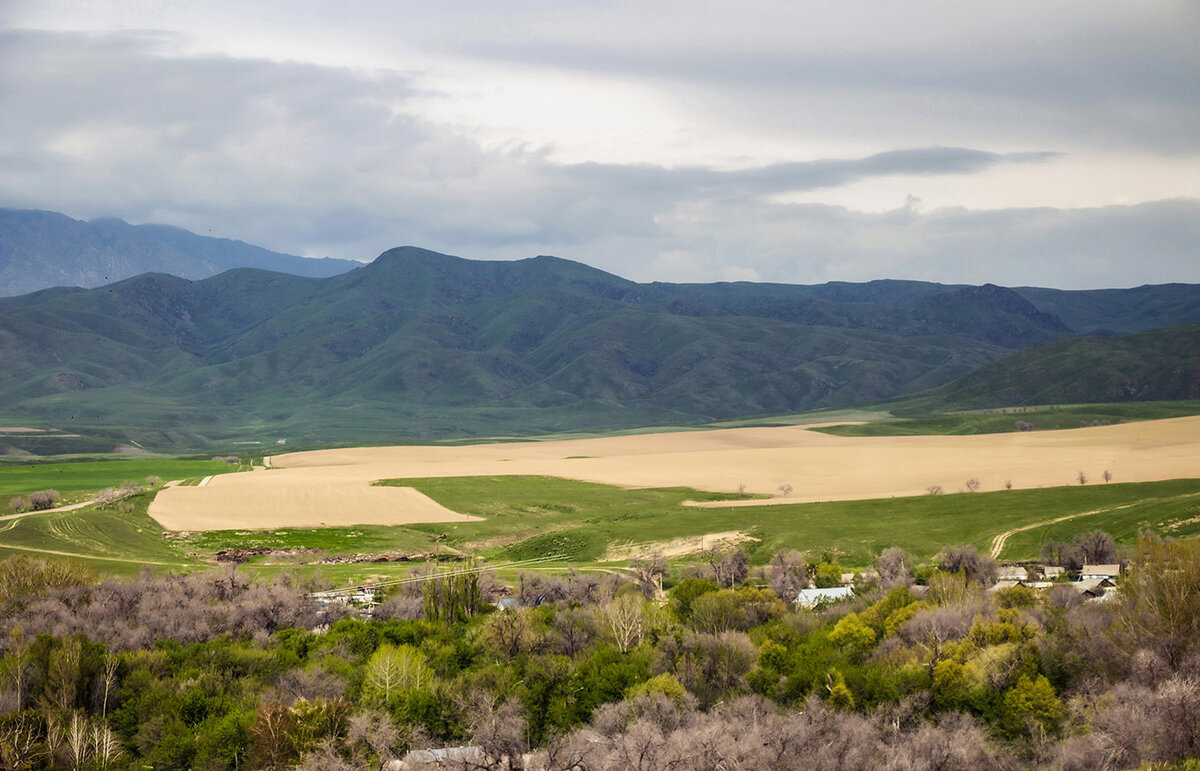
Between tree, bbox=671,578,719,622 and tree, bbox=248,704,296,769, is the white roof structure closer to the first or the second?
tree, bbox=671,578,719,622

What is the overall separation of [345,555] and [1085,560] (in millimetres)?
79451

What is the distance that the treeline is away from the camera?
1895 inches

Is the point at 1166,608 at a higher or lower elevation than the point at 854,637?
higher

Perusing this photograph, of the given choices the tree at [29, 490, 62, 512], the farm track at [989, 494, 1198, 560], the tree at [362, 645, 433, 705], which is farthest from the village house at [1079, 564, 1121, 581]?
the tree at [29, 490, 62, 512]

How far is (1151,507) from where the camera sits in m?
116

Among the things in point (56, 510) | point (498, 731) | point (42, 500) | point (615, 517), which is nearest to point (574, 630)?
point (498, 731)

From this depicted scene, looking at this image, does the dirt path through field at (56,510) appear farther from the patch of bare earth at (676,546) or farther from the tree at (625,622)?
the tree at (625,622)

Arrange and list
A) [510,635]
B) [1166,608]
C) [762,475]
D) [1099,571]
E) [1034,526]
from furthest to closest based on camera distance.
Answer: [762,475] → [1034,526] → [1099,571] → [510,635] → [1166,608]

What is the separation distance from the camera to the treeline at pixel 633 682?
4812 centimetres

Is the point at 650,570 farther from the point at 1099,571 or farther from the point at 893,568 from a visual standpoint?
the point at 1099,571

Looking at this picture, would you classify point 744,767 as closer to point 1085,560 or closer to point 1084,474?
point 1085,560

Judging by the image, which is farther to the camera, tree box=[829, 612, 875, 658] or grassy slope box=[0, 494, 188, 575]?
grassy slope box=[0, 494, 188, 575]

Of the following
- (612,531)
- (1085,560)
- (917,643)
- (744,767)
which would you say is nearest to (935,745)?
(744,767)

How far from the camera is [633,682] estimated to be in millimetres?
61000
